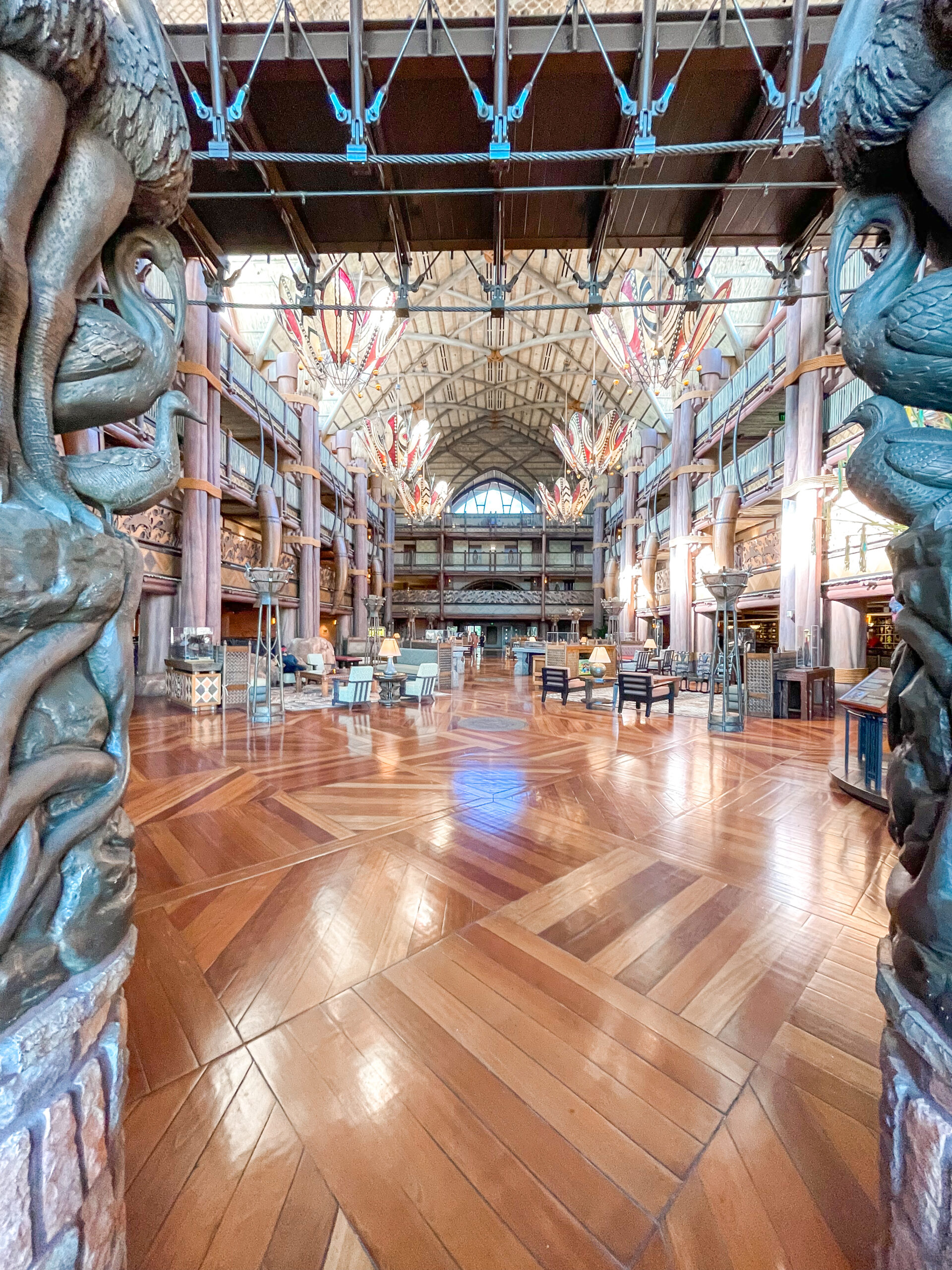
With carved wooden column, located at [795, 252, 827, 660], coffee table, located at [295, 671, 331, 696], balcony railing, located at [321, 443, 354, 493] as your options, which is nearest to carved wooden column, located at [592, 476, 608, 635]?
balcony railing, located at [321, 443, 354, 493]

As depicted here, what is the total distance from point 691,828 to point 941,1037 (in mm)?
2215

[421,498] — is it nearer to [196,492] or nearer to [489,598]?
[196,492]

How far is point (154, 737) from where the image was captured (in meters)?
5.00

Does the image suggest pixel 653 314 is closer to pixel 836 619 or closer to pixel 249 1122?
pixel 249 1122

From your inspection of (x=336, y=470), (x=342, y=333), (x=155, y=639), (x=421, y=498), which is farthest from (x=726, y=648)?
(x=336, y=470)

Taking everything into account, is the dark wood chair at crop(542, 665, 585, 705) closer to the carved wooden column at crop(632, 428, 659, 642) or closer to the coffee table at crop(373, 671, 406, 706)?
the coffee table at crop(373, 671, 406, 706)

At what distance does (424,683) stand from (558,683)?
210 centimetres

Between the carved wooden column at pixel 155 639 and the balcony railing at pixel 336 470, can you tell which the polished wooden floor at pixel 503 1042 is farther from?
the balcony railing at pixel 336 470

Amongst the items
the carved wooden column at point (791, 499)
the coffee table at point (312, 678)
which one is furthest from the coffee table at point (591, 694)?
the coffee table at point (312, 678)

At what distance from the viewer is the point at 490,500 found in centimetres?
2839

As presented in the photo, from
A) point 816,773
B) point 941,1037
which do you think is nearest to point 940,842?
point 941,1037

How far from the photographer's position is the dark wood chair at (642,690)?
6535 millimetres

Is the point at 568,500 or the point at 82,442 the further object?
the point at 568,500

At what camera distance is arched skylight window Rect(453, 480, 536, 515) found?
28.3 m
